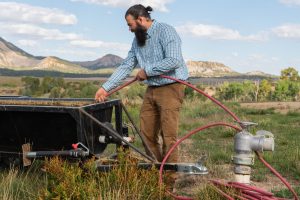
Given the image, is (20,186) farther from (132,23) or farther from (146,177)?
(132,23)

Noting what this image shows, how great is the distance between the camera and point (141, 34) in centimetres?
564

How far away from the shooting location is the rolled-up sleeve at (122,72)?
585 cm

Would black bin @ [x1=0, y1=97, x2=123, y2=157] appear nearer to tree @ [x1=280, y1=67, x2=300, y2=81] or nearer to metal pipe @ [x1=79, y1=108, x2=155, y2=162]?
metal pipe @ [x1=79, y1=108, x2=155, y2=162]

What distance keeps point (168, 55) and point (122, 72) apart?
79cm

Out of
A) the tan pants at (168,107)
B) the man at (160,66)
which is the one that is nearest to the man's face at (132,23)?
the man at (160,66)

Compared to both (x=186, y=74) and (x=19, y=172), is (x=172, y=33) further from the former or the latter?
(x=19, y=172)

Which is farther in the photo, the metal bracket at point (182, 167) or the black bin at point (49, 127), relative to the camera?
the black bin at point (49, 127)

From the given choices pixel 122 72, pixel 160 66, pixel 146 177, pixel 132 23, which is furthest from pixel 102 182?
pixel 132 23

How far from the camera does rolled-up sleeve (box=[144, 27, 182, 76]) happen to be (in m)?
5.36

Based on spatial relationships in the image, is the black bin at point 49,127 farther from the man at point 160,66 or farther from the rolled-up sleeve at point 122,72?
the man at point 160,66

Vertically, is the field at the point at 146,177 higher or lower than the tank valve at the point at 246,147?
lower

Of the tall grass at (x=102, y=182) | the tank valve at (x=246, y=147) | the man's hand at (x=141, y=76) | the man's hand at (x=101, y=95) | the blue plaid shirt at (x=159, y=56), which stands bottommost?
the tall grass at (x=102, y=182)

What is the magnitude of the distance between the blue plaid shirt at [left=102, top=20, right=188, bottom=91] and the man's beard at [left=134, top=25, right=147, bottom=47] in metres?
0.04

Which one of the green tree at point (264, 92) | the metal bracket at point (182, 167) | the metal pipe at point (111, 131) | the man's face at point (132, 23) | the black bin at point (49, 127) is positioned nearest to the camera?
the metal bracket at point (182, 167)
